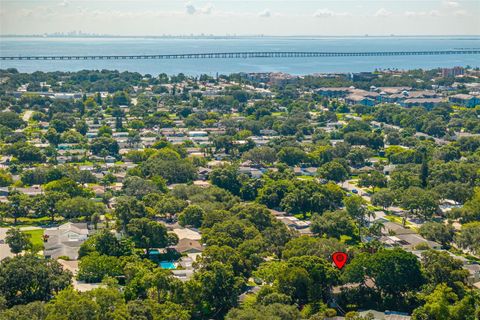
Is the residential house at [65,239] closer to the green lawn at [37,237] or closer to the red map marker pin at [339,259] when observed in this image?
the green lawn at [37,237]

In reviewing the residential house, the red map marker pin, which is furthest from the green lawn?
the red map marker pin

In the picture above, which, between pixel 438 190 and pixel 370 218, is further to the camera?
pixel 438 190

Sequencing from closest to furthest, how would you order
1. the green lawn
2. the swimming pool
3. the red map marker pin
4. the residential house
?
the red map marker pin
the swimming pool
the residential house
the green lawn

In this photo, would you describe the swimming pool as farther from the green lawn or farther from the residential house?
the green lawn

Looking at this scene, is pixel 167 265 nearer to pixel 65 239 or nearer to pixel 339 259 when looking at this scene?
pixel 65 239

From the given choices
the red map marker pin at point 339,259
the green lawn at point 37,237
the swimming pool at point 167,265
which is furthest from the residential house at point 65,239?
the red map marker pin at point 339,259

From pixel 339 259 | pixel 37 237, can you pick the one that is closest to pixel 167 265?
pixel 339 259

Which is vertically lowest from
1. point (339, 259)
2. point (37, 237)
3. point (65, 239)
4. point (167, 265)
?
point (37, 237)

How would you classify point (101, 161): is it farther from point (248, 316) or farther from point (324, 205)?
point (248, 316)

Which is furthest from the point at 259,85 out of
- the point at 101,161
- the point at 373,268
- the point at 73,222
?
the point at 373,268
